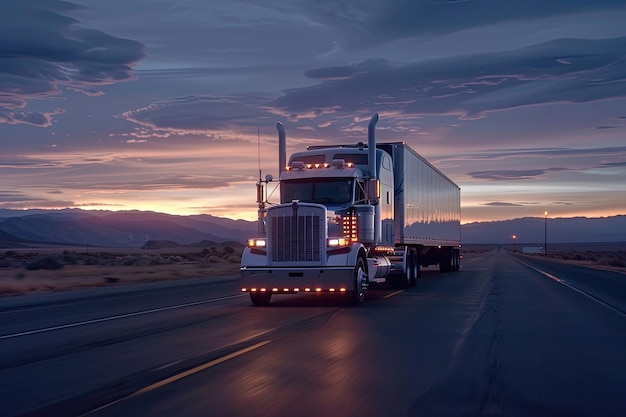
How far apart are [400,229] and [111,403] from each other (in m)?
19.4

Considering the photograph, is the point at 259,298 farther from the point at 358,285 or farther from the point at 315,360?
the point at 315,360

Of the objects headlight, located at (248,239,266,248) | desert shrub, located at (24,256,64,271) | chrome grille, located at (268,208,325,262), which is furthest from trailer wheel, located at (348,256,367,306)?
desert shrub, located at (24,256,64,271)

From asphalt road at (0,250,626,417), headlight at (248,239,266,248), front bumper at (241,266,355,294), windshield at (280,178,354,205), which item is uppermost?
Result: windshield at (280,178,354,205)

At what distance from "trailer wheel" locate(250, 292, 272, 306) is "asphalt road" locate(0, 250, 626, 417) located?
0.37m

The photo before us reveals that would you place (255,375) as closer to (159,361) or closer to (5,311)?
(159,361)

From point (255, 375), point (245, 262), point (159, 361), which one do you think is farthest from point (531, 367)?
point (245, 262)

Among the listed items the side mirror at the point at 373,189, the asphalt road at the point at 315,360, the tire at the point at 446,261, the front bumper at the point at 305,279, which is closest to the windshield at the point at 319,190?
the side mirror at the point at 373,189

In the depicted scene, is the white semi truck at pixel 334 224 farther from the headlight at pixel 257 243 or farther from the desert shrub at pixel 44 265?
the desert shrub at pixel 44 265

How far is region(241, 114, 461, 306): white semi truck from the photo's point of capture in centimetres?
2042

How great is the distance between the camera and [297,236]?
814 inches

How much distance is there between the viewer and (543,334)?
15.3 meters

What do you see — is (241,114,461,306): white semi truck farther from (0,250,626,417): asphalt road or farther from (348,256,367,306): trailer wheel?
(0,250,626,417): asphalt road

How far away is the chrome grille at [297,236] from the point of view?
20500mm

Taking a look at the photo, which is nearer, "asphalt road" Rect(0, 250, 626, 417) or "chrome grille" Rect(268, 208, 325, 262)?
"asphalt road" Rect(0, 250, 626, 417)
